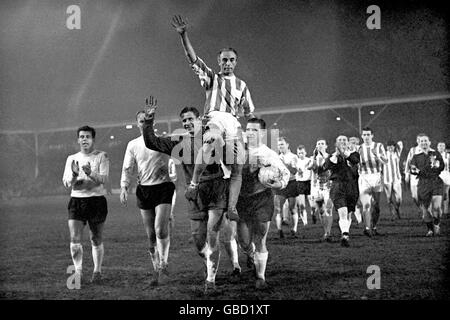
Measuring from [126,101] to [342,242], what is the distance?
5.80 m

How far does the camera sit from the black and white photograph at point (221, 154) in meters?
5.11

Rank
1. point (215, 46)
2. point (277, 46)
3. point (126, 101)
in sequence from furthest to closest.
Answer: point (126, 101)
point (277, 46)
point (215, 46)

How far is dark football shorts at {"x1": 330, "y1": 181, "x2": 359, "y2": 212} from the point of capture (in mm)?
7654

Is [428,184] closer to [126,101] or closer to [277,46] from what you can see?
[277,46]

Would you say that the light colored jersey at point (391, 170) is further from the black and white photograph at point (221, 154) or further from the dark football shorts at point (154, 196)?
the dark football shorts at point (154, 196)

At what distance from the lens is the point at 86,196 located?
5.64m

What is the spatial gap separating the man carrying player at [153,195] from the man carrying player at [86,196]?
12.1 inches

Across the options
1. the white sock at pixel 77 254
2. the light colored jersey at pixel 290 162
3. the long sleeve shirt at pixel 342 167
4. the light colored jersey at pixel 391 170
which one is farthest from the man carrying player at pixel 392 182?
the white sock at pixel 77 254

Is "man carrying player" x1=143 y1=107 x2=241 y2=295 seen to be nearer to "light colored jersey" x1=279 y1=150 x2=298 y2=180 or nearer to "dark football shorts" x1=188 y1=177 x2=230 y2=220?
"dark football shorts" x1=188 y1=177 x2=230 y2=220

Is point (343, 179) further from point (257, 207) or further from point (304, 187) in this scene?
point (257, 207)

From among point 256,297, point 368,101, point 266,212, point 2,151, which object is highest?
point 368,101

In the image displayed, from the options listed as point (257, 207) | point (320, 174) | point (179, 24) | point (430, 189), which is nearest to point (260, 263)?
point (257, 207)

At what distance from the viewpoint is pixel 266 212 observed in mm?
5355

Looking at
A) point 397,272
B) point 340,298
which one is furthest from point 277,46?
point 340,298
